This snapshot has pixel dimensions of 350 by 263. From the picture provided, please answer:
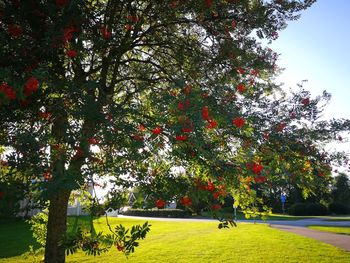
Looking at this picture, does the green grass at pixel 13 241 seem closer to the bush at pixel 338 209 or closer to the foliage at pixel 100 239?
the foliage at pixel 100 239

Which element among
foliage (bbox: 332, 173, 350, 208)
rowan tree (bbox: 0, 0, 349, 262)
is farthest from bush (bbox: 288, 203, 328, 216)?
rowan tree (bbox: 0, 0, 349, 262)

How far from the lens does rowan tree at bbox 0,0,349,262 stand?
4.40 meters

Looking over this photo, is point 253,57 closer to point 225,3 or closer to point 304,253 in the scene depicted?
point 225,3

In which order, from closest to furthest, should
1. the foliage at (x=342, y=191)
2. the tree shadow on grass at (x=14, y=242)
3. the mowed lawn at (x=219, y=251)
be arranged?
the mowed lawn at (x=219, y=251) → the tree shadow on grass at (x=14, y=242) → the foliage at (x=342, y=191)

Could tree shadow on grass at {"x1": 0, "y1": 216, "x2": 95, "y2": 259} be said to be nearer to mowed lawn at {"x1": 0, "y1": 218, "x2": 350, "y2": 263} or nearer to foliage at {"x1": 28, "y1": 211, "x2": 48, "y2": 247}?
mowed lawn at {"x1": 0, "y1": 218, "x2": 350, "y2": 263}

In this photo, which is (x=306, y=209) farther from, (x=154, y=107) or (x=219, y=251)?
(x=154, y=107)

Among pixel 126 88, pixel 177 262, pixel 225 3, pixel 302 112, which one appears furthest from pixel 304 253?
pixel 225 3

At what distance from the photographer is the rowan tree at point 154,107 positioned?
4402 millimetres

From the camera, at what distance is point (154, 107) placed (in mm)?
5391

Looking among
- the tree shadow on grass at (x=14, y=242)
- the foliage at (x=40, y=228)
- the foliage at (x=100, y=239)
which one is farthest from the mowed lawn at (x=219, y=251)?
the foliage at (x=100, y=239)

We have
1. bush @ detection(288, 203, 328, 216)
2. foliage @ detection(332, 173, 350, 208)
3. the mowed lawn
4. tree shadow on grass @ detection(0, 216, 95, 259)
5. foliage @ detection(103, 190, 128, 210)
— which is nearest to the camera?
foliage @ detection(103, 190, 128, 210)

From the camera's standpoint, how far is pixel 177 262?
12.4 metres

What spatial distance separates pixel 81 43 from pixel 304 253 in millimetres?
11656

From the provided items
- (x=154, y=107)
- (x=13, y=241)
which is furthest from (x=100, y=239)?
(x=13, y=241)
